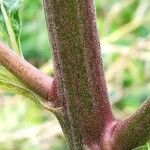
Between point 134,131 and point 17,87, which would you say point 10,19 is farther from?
point 134,131

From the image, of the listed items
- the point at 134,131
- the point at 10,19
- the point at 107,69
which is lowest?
the point at 134,131

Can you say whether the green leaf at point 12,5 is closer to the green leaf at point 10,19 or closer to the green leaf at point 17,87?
the green leaf at point 10,19

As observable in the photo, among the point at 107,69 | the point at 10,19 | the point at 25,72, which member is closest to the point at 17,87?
the point at 25,72

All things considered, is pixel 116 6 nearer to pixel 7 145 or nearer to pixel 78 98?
pixel 7 145

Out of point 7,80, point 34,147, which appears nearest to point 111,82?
point 34,147

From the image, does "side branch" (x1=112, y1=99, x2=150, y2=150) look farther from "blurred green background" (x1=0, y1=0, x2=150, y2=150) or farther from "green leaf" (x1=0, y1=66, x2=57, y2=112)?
"blurred green background" (x1=0, y1=0, x2=150, y2=150)

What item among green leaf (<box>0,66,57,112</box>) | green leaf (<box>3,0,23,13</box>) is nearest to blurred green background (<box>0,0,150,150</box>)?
green leaf (<box>3,0,23,13</box>)

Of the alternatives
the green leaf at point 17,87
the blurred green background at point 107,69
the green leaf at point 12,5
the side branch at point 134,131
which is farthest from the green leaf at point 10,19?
the blurred green background at point 107,69
